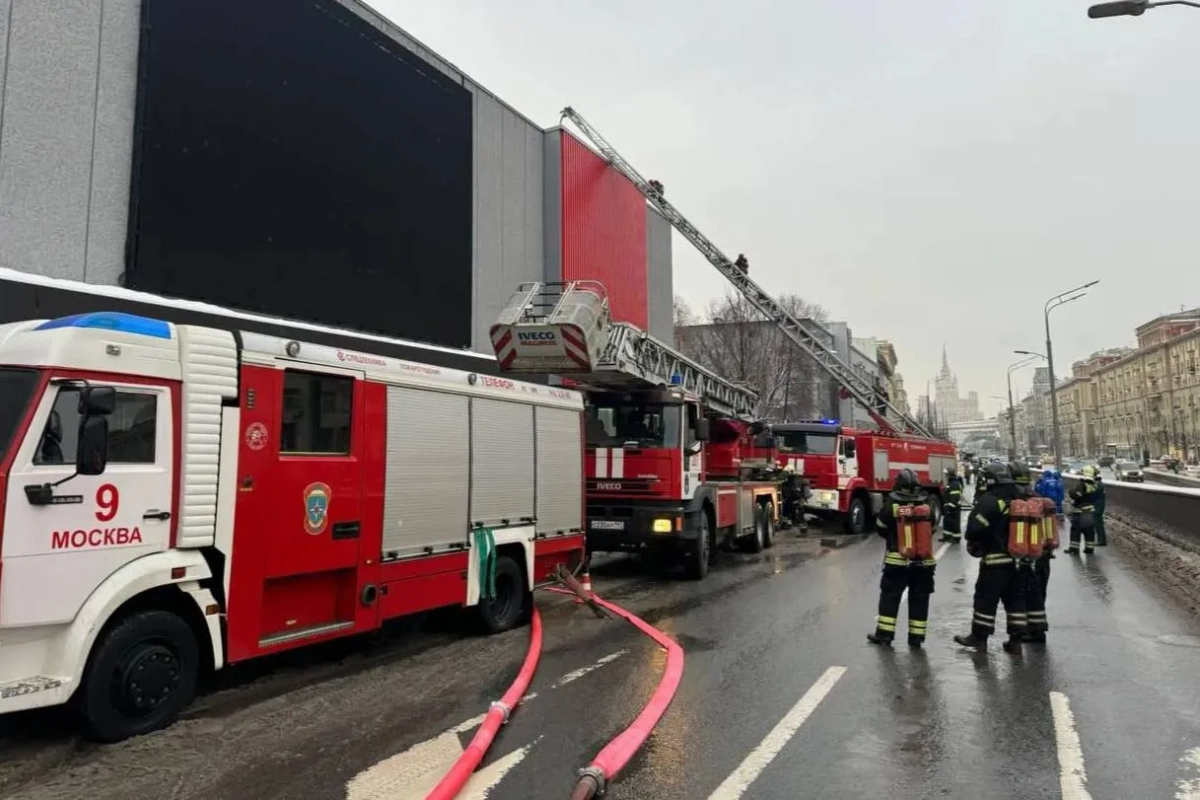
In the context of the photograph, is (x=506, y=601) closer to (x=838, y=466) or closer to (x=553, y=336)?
(x=553, y=336)

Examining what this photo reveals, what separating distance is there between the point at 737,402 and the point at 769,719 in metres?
11.8

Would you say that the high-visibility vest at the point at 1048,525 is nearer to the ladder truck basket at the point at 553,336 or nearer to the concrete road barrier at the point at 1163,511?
the ladder truck basket at the point at 553,336

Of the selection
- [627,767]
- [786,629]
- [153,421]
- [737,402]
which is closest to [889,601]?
[786,629]

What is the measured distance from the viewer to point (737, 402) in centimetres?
1680

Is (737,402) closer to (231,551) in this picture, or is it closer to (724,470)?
(724,470)

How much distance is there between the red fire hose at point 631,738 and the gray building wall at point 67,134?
883 centimetres

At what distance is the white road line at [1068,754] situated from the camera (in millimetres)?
4121

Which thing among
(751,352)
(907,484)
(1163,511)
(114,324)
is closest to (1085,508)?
(1163,511)

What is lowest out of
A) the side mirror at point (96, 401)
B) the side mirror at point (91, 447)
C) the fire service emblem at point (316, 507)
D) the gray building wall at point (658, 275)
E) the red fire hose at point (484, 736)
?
the red fire hose at point (484, 736)

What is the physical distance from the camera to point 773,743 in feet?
15.9

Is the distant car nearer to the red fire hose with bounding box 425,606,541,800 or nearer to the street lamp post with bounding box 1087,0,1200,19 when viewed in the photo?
the street lamp post with bounding box 1087,0,1200,19

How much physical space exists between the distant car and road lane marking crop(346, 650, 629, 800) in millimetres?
50197

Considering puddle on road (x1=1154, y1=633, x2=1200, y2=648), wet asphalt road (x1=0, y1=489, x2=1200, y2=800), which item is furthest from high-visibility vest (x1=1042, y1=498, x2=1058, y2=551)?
puddle on road (x1=1154, y1=633, x2=1200, y2=648)

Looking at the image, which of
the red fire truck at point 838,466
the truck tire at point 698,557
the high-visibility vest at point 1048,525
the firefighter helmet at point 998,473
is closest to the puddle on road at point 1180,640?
the high-visibility vest at point 1048,525
